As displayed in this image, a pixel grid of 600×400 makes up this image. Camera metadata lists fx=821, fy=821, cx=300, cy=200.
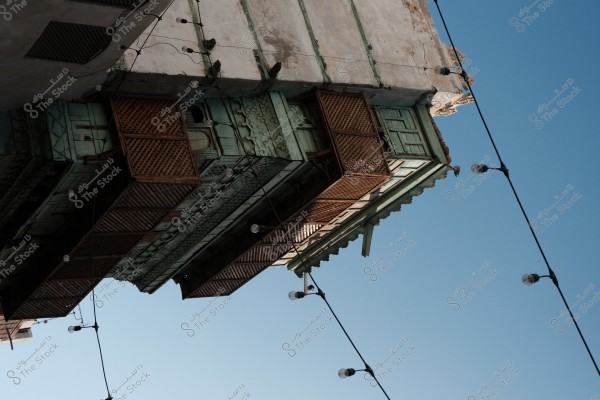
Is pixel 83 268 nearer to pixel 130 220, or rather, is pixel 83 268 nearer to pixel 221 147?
pixel 130 220

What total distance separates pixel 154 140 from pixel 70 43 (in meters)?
2.78

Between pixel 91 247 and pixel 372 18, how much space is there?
10.1 meters

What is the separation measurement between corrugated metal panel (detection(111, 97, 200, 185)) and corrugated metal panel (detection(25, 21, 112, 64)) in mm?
1691

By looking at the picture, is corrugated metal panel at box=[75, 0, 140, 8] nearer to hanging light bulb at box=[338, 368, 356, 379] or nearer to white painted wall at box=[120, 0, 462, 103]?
white painted wall at box=[120, 0, 462, 103]

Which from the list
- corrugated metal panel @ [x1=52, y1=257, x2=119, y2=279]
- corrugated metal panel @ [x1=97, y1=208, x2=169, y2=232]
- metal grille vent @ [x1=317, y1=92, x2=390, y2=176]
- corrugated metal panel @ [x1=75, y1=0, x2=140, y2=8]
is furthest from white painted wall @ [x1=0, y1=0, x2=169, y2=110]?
metal grille vent @ [x1=317, y1=92, x2=390, y2=176]

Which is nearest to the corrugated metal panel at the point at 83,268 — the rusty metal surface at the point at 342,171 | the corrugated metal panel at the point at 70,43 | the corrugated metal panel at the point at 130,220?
the corrugated metal panel at the point at 130,220

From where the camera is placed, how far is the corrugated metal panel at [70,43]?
1489 cm

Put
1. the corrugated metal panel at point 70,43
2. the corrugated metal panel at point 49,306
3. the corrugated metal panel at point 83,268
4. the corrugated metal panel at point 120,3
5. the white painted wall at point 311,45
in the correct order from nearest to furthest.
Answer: the corrugated metal panel at point 120,3 → the corrugated metal panel at point 70,43 → the white painted wall at point 311,45 → the corrugated metal panel at point 83,268 → the corrugated metal panel at point 49,306

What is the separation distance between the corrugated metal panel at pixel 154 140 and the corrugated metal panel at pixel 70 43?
1.69 meters

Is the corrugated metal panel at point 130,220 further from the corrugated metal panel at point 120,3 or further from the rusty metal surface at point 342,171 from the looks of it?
the corrugated metal panel at point 120,3

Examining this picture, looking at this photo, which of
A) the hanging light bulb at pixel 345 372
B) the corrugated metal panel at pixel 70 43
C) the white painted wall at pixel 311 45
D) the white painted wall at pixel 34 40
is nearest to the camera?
the white painted wall at pixel 34 40

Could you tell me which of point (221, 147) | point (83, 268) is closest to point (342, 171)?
point (221, 147)

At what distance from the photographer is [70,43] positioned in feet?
50.6

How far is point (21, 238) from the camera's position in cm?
1911
